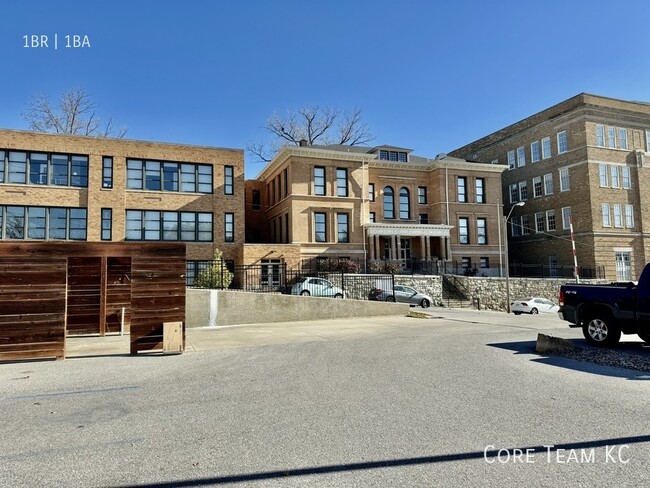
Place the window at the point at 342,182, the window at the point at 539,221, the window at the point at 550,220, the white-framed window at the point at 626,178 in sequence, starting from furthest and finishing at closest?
the window at the point at 539,221, the window at the point at 550,220, the white-framed window at the point at 626,178, the window at the point at 342,182

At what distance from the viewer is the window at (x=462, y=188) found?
45.2 m

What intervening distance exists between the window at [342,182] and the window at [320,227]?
2.79 metres

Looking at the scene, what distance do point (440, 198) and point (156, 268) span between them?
36.8m

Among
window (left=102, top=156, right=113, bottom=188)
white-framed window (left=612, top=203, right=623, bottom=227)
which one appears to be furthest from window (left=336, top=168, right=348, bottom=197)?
white-framed window (left=612, top=203, right=623, bottom=227)

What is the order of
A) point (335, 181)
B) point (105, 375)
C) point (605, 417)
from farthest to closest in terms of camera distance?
1. point (335, 181)
2. point (105, 375)
3. point (605, 417)

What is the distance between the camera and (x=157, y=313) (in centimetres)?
1093

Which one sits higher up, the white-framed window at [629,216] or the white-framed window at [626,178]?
the white-framed window at [626,178]

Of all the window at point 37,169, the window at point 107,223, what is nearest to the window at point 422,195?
the window at point 107,223

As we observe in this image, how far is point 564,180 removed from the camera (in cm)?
4553

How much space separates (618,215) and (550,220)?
5991 mm

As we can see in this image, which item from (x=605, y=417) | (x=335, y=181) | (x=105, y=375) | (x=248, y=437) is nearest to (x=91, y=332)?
(x=105, y=375)

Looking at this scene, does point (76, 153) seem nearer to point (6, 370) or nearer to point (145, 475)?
point (6, 370)

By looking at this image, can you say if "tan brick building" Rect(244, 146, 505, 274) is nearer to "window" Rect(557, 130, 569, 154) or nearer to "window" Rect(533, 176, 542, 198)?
"window" Rect(533, 176, 542, 198)

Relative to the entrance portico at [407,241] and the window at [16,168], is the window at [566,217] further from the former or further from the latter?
the window at [16,168]
